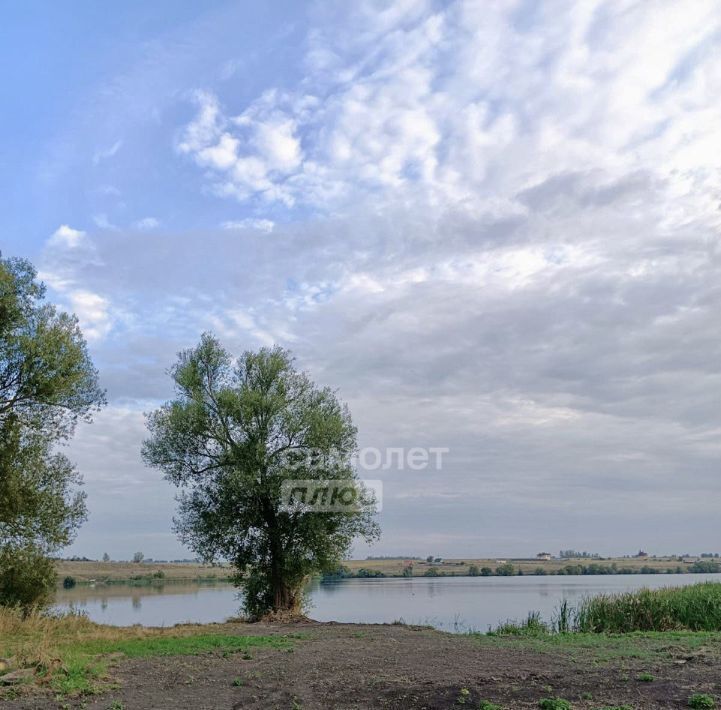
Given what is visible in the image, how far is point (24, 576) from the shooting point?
23391 millimetres

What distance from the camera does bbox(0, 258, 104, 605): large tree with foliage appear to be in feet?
69.7

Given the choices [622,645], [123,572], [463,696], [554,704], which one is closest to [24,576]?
[463,696]

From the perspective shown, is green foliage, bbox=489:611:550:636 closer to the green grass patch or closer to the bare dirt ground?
the green grass patch

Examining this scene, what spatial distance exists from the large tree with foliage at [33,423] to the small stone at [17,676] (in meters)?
Answer: 11.4

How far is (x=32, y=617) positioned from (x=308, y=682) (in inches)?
443

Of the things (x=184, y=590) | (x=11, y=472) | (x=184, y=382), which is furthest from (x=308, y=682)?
(x=184, y=590)

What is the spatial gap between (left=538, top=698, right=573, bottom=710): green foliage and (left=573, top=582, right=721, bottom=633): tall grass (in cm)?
1466

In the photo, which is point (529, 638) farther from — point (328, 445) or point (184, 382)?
point (184, 382)

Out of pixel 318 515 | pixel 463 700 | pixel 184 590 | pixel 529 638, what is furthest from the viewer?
pixel 184 590

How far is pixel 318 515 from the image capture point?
2625 centimetres

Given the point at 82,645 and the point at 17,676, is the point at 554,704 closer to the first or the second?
the point at 17,676

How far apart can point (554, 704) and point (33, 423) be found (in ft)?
60.9

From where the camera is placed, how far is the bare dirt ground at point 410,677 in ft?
32.7

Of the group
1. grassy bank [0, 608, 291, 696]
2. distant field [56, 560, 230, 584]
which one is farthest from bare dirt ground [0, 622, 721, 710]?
distant field [56, 560, 230, 584]
